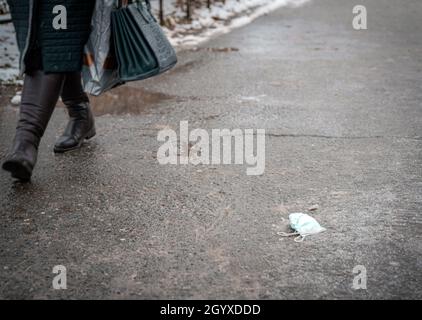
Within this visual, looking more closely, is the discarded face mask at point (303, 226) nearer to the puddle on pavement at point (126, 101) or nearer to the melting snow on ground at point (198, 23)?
the puddle on pavement at point (126, 101)

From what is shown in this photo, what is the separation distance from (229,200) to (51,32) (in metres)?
1.49

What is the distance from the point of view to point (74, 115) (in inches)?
148

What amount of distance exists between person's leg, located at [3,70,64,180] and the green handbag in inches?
17.4

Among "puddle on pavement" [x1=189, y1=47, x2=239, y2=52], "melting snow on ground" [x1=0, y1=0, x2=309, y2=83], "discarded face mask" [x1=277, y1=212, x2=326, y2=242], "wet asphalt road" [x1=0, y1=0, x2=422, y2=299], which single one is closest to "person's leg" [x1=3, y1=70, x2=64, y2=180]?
"wet asphalt road" [x1=0, y1=0, x2=422, y2=299]

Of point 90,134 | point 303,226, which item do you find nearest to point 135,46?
point 90,134

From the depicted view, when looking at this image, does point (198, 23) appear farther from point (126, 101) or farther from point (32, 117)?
point (32, 117)

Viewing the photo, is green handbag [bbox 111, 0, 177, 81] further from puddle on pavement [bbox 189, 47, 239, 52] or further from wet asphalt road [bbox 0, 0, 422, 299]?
puddle on pavement [bbox 189, 47, 239, 52]

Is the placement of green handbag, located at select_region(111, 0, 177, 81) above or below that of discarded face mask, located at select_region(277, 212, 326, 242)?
above

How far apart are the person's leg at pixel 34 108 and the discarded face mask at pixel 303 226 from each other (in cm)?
162

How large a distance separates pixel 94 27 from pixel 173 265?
1675 mm

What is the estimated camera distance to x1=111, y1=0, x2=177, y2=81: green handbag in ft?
10.3

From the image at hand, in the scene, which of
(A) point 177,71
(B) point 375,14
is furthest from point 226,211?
(B) point 375,14

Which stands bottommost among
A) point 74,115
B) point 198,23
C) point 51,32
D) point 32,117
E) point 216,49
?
point 216,49
